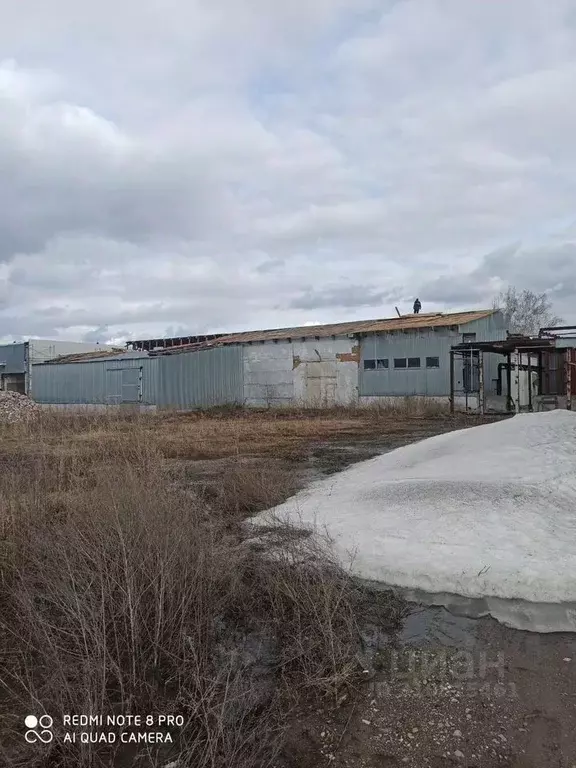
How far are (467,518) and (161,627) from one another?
10.9ft

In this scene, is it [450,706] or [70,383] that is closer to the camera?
[450,706]

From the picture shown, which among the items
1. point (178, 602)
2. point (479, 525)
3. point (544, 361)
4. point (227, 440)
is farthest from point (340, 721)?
point (544, 361)

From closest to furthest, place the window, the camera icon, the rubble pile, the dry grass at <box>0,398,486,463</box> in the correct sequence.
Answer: the camera icon → the dry grass at <box>0,398,486,463</box> → the rubble pile → the window

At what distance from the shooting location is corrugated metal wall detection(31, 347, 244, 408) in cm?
2992

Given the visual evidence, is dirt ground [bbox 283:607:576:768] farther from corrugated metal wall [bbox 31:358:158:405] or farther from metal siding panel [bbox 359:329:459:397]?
corrugated metal wall [bbox 31:358:158:405]

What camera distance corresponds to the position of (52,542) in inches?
161

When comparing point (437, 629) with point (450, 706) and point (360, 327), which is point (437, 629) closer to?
point (450, 706)

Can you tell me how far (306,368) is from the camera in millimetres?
28812

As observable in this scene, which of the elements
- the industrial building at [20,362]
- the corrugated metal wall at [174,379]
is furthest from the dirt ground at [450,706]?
the industrial building at [20,362]

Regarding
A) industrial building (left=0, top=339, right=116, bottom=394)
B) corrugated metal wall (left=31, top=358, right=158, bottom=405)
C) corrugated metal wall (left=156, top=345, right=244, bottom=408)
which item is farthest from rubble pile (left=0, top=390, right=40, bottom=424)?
industrial building (left=0, top=339, right=116, bottom=394)

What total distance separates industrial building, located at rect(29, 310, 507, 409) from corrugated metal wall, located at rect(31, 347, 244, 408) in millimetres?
55

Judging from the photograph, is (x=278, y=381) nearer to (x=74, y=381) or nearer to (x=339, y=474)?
(x=74, y=381)

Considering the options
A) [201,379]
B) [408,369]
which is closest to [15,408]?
[201,379]

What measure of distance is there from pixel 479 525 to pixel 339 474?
155 inches
